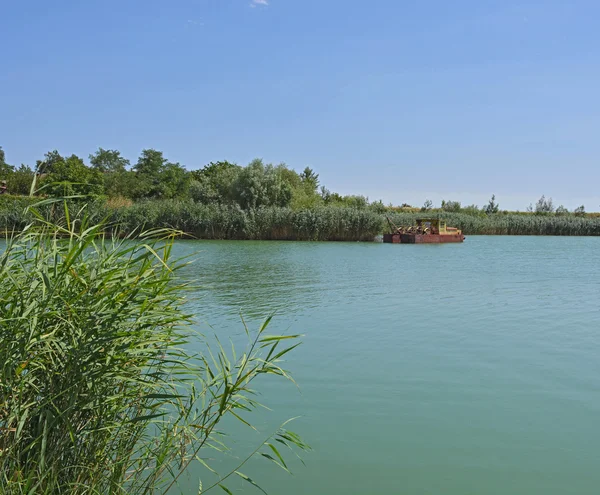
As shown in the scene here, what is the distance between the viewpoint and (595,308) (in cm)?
1284

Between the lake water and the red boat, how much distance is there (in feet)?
70.3

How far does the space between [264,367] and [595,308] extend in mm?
11697

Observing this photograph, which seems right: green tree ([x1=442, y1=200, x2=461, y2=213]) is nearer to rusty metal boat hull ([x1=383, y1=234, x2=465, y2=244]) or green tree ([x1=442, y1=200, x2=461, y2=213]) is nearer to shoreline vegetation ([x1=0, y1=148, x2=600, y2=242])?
shoreline vegetation ([x1=0, y1=148, x2=600, y2=242])

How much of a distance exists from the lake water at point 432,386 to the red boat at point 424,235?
844 inches

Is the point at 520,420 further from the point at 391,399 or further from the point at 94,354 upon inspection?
the point at 94,354

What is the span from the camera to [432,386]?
22.9ft

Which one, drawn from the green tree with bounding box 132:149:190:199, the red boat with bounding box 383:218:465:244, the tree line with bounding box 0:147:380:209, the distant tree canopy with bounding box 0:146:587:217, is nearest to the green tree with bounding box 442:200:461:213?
the distant tree canopy with bounding box 0:146:587:217

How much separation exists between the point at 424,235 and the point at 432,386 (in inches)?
1247

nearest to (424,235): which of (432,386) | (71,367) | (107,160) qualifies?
(432,386)

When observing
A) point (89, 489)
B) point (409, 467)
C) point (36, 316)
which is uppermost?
point (36, 316)

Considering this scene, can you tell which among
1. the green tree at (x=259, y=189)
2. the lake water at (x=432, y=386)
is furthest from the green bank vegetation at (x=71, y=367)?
the green tree at (x=259, y=189)

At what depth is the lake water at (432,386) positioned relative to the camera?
475 centimetres

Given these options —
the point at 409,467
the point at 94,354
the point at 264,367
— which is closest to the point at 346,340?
the point at 409,467

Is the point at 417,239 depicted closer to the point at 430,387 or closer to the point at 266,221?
the point at 266,221
